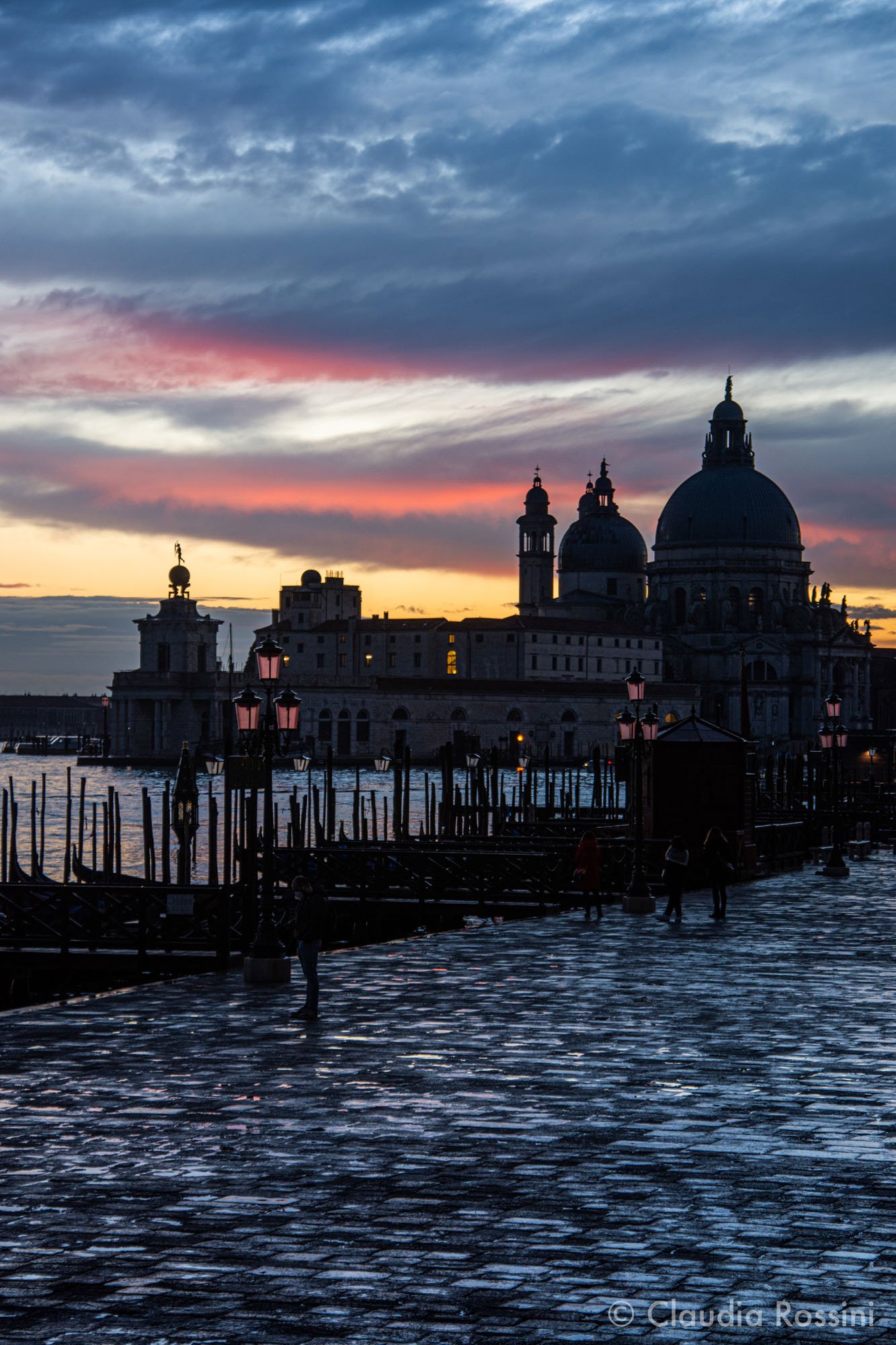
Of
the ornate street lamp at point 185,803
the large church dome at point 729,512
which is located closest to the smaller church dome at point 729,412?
the large church dome at point 729,512

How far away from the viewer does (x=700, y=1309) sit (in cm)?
743

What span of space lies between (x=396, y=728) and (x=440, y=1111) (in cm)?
13088

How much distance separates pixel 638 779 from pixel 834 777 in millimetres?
10961

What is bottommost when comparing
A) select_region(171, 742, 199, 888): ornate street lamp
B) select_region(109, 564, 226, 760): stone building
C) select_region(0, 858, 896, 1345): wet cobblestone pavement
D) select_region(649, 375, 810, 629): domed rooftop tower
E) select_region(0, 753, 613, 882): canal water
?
select_region(0, 753, 613, 882): canal water

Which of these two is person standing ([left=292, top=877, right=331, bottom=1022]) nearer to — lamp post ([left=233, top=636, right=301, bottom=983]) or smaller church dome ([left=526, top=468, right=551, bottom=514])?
lamp post ([left=233, top=636, right=301, bottom=983])

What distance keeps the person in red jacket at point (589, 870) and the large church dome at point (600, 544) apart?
145 meters

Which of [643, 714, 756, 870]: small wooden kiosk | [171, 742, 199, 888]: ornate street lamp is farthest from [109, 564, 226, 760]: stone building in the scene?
[643, 714, 756, 870]: small wooden kiosk

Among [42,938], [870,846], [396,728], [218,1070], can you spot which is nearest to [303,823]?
[870,846]

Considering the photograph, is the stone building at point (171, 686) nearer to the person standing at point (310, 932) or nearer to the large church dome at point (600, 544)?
the large church dome at point (600, 544)

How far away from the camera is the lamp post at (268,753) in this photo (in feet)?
59.6

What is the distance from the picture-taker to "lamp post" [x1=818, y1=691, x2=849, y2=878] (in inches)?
1337

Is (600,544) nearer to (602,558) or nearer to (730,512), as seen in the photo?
(602,558)

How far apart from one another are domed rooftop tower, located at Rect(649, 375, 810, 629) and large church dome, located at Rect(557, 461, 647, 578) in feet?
22.6

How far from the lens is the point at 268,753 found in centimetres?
2033
